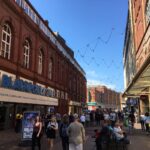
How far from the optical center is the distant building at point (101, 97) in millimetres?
98500

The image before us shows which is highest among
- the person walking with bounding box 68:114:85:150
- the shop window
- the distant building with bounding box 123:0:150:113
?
the distant building with bounding box 123:0:150:113

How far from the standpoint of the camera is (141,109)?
3619 centimetres

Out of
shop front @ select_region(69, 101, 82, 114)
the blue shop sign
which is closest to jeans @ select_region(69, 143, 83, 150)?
the blue shop sign

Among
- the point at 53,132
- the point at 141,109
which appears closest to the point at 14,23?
the point at 53,132

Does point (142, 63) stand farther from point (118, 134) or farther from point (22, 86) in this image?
point (118, 134)

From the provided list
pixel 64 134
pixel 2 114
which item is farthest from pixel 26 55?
pixel 64 134

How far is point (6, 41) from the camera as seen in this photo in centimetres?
2406

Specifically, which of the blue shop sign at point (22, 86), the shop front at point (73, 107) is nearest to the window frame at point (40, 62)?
the blue shop sign at point (22, 86)

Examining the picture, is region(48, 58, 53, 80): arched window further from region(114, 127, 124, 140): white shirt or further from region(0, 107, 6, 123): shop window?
region(114, 127, 124, 140): white shirt

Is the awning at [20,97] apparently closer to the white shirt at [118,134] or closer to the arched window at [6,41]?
the arched window at [6,41]

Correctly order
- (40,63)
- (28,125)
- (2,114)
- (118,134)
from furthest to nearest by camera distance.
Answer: (40,63), (2,114), (28,125), (118,134)

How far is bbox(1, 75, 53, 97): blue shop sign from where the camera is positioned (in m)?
22.5

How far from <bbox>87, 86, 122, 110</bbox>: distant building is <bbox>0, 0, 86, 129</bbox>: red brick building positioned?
54086 mm

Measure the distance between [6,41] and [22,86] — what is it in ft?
15.5
